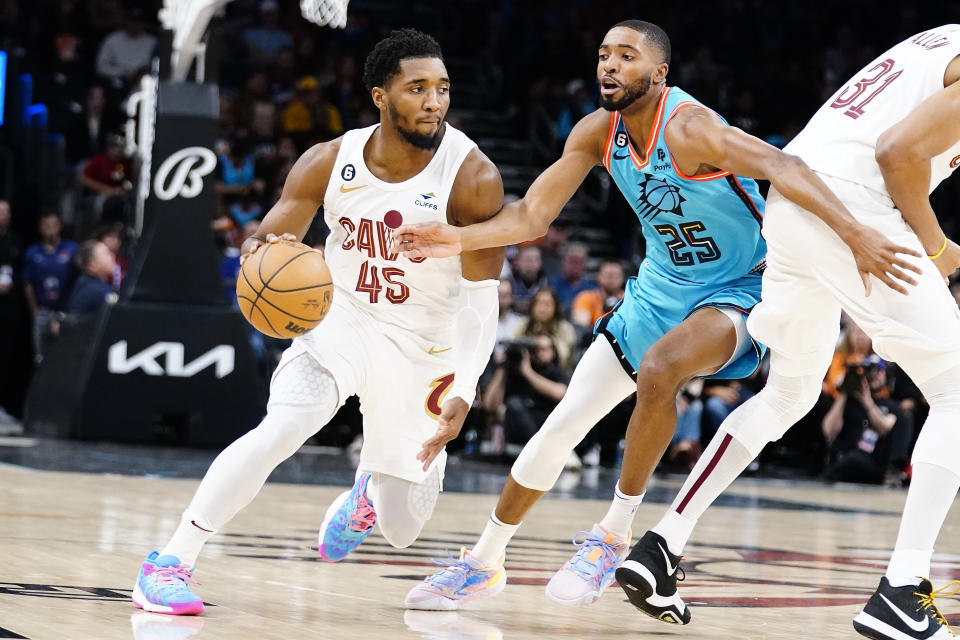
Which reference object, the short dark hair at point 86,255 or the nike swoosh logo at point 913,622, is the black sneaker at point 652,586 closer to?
the nike swoosh logo at point 913,622

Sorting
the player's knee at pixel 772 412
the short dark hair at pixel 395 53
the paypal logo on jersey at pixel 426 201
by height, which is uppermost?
the short dark hair at pixel 395 53

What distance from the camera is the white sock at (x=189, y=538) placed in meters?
4.00

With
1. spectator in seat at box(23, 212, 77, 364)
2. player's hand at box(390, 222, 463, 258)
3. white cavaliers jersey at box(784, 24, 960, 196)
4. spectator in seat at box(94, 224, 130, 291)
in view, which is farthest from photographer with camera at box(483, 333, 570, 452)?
white cavaliers jersey at box(784, 24, 960, 196)

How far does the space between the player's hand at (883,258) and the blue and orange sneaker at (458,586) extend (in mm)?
1538

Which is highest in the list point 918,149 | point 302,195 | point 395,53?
point 395,53

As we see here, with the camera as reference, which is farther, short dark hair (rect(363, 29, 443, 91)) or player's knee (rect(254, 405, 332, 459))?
short dark hair (rect(363, 29, 443, 91))

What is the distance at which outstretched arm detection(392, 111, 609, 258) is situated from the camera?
14.1 feet

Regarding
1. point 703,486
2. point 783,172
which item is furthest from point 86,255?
point 783,172

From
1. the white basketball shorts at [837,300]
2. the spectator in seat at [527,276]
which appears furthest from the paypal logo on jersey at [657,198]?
the spectator in seat at [527,276]

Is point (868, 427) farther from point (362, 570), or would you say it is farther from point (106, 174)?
point (106, 174)

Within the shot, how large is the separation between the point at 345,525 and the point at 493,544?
2.01ft

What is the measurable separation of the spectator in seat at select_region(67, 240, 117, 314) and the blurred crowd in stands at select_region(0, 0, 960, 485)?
2 centimetres

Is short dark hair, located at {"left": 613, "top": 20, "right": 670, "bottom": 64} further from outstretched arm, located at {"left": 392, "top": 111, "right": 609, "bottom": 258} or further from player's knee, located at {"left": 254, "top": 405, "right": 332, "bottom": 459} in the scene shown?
player's knee, located at {"left": 254, "top": 405, "right": 332, "bottom": 459}

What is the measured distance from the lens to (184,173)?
10234 mm
